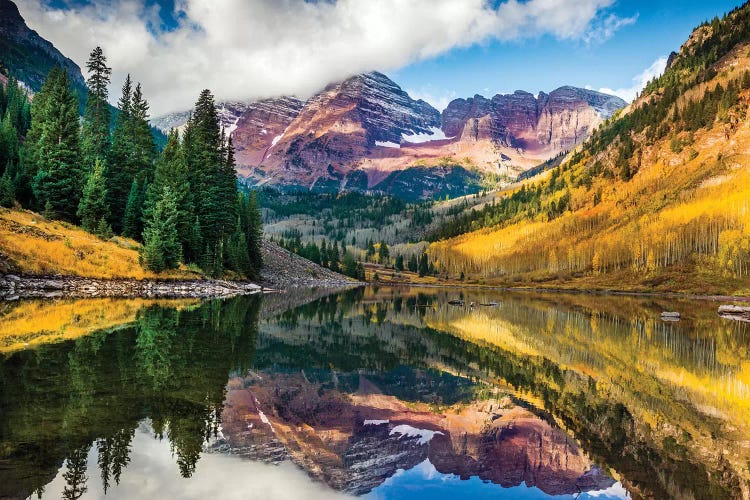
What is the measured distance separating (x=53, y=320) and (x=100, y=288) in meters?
26.6

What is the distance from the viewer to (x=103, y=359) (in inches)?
810

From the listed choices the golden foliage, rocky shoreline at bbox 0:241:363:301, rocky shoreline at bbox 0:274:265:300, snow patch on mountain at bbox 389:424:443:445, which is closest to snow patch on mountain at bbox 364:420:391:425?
snow patch on mountain at bbox 389:424:443:445

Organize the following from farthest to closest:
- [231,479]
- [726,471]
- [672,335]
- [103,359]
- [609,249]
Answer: [609,249] → [672,335] → [103,359] → [726,471] → [231,479]

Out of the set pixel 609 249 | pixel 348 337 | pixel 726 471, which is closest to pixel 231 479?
pixel 726 471

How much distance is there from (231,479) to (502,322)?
45.7 metres

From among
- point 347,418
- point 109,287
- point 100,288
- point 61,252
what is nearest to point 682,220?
point 109,287

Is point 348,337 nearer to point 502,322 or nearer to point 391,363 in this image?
point 391,363

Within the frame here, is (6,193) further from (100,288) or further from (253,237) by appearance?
(253,237)

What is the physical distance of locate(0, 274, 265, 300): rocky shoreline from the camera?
154ft

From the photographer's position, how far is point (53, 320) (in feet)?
100

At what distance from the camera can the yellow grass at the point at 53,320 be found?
24.1m

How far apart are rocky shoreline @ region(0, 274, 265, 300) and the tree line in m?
3.13

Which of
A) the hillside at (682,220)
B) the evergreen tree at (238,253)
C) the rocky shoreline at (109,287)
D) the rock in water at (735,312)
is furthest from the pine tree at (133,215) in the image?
the hillside at (682,220)

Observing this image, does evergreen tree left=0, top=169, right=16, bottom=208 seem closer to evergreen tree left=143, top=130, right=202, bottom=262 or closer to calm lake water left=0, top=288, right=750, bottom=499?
evergreen tree left=143, top=130, right=202, bottom=262
